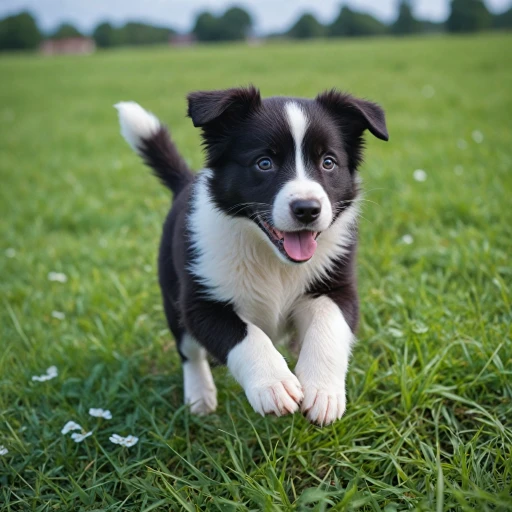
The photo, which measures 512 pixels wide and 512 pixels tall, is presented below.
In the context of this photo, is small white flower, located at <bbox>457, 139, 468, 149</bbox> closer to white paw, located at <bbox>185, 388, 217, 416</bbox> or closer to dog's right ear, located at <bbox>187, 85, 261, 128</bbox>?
dog's right ear, located at <bbox>187, 85, 261, 128</bbox>

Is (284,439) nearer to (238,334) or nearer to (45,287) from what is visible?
(238,334)

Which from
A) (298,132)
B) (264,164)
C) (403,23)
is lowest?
(403,23)

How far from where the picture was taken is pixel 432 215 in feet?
14.3

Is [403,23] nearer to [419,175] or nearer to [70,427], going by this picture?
[419,175]

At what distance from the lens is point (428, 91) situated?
1079cm

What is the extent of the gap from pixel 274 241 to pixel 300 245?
0.37ft

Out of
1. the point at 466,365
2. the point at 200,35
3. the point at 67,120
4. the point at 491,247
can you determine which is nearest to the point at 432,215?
the point at 491,247

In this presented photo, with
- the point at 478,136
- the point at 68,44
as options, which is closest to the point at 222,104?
the point at 478,136

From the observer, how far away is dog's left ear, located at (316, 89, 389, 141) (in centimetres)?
236

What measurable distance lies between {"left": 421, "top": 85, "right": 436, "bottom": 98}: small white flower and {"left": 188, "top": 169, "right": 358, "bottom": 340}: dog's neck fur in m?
8.68

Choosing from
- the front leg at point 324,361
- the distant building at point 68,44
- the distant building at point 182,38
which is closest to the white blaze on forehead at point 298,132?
the front leg at point 324,361

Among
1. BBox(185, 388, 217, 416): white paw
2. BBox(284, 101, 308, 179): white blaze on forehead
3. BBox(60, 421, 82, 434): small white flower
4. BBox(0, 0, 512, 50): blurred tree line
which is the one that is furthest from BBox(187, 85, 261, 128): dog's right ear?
BBox(0, 0, 512, 50): blurred tree line

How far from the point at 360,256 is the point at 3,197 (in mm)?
4178

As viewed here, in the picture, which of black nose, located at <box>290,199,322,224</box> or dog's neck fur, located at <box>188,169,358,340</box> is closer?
black nose, located at <box>290,199,322,224</box>
